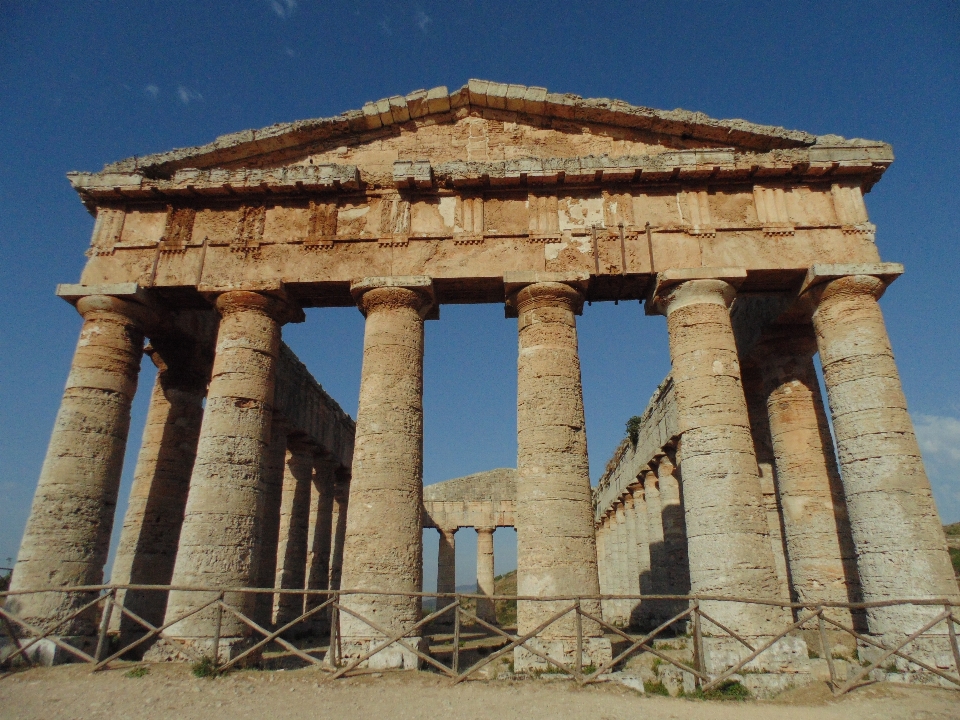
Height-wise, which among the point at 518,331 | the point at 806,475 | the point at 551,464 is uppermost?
the point at 518,331

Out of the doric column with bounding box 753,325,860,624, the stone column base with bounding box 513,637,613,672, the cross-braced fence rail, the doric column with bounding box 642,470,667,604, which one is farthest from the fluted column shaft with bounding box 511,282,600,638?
the doric column with bounding box 642,470,667,604

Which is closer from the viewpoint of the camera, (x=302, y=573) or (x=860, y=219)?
(x=860, y=219)

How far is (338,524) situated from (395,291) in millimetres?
13318

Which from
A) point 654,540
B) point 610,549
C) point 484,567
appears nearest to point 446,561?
point 484,567

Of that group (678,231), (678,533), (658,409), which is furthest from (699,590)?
(658,409)

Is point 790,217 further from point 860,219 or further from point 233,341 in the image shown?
point 233,341

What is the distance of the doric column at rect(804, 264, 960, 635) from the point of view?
10.4 metres

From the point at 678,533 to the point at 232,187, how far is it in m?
14.7

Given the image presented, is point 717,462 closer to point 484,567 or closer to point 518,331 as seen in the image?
point 518,331

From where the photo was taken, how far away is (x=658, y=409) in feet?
64.8

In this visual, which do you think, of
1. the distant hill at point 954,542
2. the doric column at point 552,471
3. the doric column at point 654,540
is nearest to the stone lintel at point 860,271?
the doric column at point 552,471

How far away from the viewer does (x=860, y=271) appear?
Result: 1240 centimetres

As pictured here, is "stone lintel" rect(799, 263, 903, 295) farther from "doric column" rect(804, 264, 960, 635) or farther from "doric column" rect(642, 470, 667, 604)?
"doric column" rect(642, 470, 667, 604)

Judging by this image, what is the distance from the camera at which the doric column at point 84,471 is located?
36.6ft
